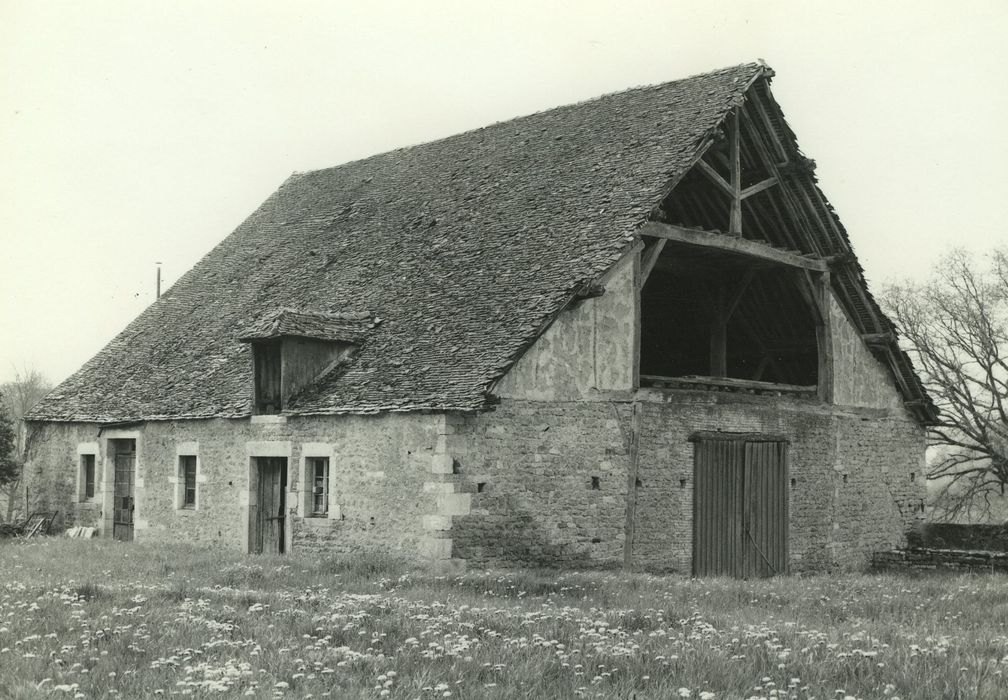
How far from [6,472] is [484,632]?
20369 mm

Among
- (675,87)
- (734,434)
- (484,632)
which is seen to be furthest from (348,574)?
(675,87)

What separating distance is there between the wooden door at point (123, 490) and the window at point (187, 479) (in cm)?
208

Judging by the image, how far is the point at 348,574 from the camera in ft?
48.2

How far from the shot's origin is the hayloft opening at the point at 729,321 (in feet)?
63.8

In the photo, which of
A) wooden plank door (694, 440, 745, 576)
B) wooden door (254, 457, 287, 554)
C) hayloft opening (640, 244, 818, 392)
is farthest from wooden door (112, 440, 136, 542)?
wooden plank door (694, 440, 745, 576)

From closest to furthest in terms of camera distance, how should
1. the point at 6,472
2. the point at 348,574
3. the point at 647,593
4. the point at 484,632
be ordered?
the point at 484,632
the point at 647,593
the point at 348,574
the point at 6,472

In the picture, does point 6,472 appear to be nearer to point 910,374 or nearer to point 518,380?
point 518,380

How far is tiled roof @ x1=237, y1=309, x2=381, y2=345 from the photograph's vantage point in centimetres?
1755

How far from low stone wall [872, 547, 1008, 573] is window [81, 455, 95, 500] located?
1549 cm

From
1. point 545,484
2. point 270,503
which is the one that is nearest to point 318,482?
point 270,503

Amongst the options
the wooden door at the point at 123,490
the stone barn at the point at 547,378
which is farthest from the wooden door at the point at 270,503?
the wooden door at the point at 123,490

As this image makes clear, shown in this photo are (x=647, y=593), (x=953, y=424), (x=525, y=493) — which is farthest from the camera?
(x=953, y=424)

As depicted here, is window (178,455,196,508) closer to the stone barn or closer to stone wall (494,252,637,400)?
the stone barn

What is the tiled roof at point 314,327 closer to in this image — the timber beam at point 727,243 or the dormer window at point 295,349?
the dormer window at point 295,349
